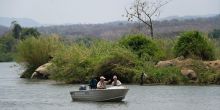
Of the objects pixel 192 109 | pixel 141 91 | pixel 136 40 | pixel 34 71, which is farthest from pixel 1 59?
pixel 192 109

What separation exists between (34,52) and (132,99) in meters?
28.7

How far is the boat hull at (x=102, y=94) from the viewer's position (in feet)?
139

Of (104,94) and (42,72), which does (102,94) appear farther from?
(42,72)

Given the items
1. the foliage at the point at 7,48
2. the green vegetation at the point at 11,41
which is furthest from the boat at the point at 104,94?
the foliage at the point at 7,48

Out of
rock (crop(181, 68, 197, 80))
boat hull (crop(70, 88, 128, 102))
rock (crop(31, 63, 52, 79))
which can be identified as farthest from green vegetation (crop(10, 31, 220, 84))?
boat hull (crop(70, 88, 128, 102))

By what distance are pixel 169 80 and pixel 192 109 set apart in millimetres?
15659

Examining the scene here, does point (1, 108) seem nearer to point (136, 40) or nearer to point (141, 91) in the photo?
point (141, 91)

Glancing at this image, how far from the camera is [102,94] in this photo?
42.8 metres

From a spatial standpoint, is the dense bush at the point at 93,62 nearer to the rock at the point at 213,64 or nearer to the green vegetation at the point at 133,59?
the green vegetation at the point at 133,59

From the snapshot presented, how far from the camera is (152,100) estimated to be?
44062mm

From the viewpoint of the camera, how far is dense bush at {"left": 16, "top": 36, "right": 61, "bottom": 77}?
7181 cm

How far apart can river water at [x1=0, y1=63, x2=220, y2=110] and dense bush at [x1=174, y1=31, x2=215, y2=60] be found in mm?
7798

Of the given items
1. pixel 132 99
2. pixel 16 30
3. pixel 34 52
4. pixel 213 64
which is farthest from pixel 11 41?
pixel 132 99

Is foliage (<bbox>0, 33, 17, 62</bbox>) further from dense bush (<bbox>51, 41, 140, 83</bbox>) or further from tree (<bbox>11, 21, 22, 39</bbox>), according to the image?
dense bush (<bbox>51, 41, 140, 83</bbox>)
